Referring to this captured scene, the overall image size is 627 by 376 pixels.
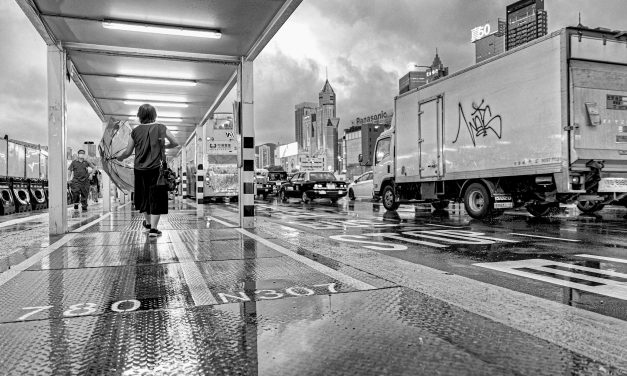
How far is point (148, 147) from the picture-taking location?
7.05m

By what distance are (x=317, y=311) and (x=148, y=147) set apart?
496cm

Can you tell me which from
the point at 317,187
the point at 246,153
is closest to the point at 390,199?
the point at 246,153

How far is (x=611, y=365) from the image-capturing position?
2139 millimetres

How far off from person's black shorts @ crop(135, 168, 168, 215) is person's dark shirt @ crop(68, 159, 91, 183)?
9.11 m

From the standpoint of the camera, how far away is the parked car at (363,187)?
24.7m

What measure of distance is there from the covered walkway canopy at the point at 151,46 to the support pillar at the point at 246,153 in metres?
0.02

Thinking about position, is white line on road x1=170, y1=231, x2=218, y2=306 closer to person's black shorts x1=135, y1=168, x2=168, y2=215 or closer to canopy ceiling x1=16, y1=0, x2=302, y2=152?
person's black shorts x1=135, y1=168, x2=168, y2=215

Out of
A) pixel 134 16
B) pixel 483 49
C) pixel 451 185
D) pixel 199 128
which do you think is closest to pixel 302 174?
pixel 199 128

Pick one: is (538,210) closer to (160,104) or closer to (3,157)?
(160,104)

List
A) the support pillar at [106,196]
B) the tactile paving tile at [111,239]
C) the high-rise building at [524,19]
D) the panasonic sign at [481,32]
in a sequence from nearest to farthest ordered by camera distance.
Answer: the tactile paving tile at [111,239] < the support pillar at [106,196] < the panasonic sign at [481,32] < the high-rise building at [524,19]

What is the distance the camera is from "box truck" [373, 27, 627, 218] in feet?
29.0

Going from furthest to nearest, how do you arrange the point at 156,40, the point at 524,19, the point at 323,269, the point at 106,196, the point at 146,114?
the point at 524,19 < the point at 106,196 < the point at 156,40 < the point at 146,114 < the point at 323,269

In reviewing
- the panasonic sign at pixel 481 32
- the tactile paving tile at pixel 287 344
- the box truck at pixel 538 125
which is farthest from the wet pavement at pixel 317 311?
the panasonic sign at pixel 481 32

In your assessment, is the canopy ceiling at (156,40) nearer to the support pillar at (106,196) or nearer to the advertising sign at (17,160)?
the support pillar at (106,196)
